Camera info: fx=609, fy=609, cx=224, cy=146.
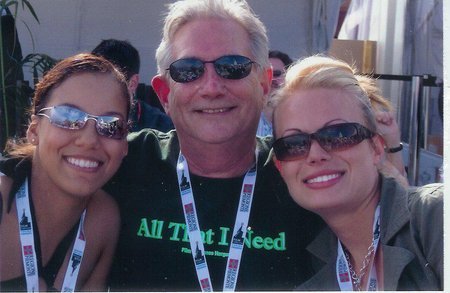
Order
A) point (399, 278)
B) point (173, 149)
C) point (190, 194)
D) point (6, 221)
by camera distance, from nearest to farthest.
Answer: point (399, 278) < point (6, 221) < point (190, 194) < point (173, 149)

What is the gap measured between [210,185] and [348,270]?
2.12 ft

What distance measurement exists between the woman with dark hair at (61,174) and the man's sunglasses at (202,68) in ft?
0.73

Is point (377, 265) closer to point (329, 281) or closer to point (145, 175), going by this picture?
point (329, 281)

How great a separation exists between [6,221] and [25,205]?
0.09 metres

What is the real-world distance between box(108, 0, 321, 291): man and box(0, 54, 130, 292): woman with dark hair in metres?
0.21

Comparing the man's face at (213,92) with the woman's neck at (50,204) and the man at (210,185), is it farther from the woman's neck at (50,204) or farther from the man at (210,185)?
the woman's neck at (50,204)

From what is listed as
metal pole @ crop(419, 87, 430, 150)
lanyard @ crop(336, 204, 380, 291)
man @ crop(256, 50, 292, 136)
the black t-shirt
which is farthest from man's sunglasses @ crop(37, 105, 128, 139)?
metal pole @ crop(419, 87, 430, 150)

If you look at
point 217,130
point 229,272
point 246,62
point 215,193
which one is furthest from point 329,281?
point 246,62

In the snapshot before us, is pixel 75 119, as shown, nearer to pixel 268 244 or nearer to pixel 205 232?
pixel 205 232

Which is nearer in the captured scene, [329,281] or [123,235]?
[329,281]

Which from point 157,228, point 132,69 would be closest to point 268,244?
point 157,228

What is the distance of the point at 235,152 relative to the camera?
8.21 feet

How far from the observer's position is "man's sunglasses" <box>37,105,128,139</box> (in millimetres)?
2178

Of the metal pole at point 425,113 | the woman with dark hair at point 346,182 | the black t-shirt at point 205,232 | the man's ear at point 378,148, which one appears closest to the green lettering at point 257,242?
the black t-shirt at point 205,232
